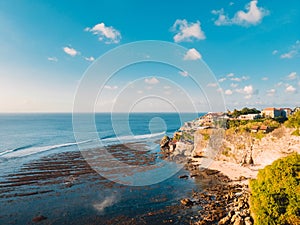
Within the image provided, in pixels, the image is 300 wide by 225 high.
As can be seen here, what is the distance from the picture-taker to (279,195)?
50.7 ft

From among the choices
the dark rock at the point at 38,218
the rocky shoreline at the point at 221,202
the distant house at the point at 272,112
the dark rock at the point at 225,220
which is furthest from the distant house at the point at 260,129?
the dark rock at the point at 38,218

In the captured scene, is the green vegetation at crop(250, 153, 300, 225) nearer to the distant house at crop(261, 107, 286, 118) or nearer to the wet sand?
the wet sand

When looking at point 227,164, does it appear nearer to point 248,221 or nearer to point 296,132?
point 296,132

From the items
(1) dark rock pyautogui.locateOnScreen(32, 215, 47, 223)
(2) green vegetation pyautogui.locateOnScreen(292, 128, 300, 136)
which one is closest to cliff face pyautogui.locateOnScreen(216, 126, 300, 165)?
(2) green vegetation pyautogui.locateOnScreen(292, 128, 300, 136)

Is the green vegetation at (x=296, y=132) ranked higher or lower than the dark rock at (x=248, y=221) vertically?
higher

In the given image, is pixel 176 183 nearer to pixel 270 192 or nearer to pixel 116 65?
pixel 270 192

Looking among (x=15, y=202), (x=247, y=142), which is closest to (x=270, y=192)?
(x=247, y=142)

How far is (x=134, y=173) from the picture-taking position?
3438cm

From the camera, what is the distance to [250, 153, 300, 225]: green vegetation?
14.9 metres

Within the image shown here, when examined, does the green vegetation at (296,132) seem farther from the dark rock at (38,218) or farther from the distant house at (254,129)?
the dark rock at (38,218)

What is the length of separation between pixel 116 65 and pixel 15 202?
18.8 m

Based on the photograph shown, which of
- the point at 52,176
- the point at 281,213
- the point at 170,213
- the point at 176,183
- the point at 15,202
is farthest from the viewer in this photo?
the point at 52,176

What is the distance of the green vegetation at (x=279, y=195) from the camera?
1487 centimetres

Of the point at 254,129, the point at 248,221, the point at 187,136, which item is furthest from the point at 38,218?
the point at 187,136
